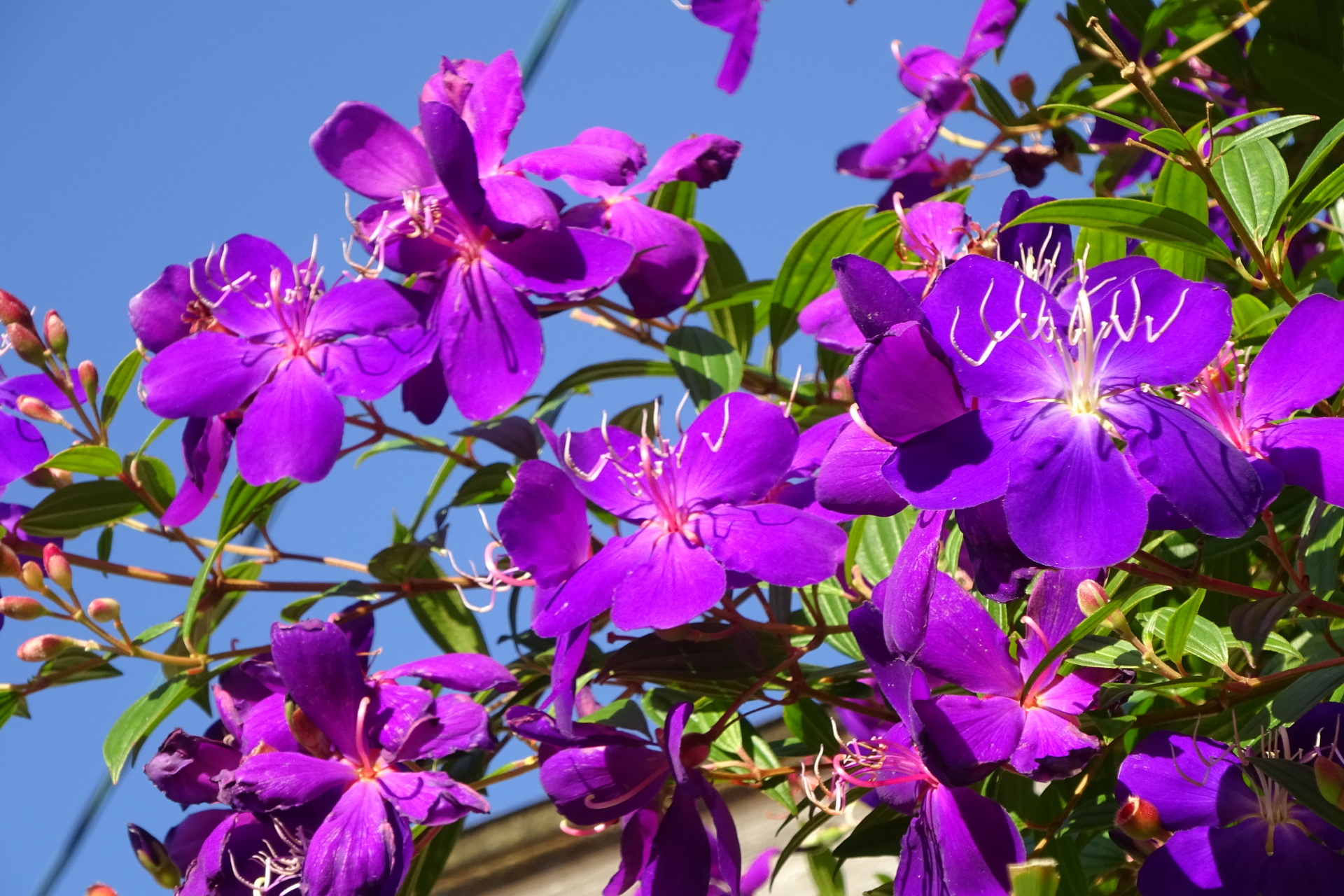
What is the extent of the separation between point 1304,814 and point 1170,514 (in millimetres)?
220

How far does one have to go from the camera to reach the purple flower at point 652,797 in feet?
2.17

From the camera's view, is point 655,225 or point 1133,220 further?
point 655,225

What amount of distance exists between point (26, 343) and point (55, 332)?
0.02m

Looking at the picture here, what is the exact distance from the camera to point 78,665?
89 cm

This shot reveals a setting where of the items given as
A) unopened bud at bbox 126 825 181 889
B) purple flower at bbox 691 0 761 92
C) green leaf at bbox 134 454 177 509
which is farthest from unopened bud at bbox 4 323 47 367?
purple flower at bbox 691 0 761 92

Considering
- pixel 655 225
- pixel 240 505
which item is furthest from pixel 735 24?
pixel 240 505

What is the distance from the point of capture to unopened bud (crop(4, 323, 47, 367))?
31.2 inches

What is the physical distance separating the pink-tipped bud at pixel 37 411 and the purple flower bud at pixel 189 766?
250 mm

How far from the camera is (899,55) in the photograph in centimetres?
106

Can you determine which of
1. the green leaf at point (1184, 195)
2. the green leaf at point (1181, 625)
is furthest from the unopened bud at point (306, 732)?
the green leaf at point (1184, 195)

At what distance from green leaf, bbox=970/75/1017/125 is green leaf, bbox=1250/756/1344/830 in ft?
2.18

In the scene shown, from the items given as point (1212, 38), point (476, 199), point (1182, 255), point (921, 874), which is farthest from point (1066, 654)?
point (1212, 38)

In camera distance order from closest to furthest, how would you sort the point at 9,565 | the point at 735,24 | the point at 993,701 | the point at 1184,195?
the point at 993,701, the point at 1184,195, the point at 9,565, the point at 735,24

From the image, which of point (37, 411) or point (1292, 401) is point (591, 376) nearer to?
point (37, 411)
